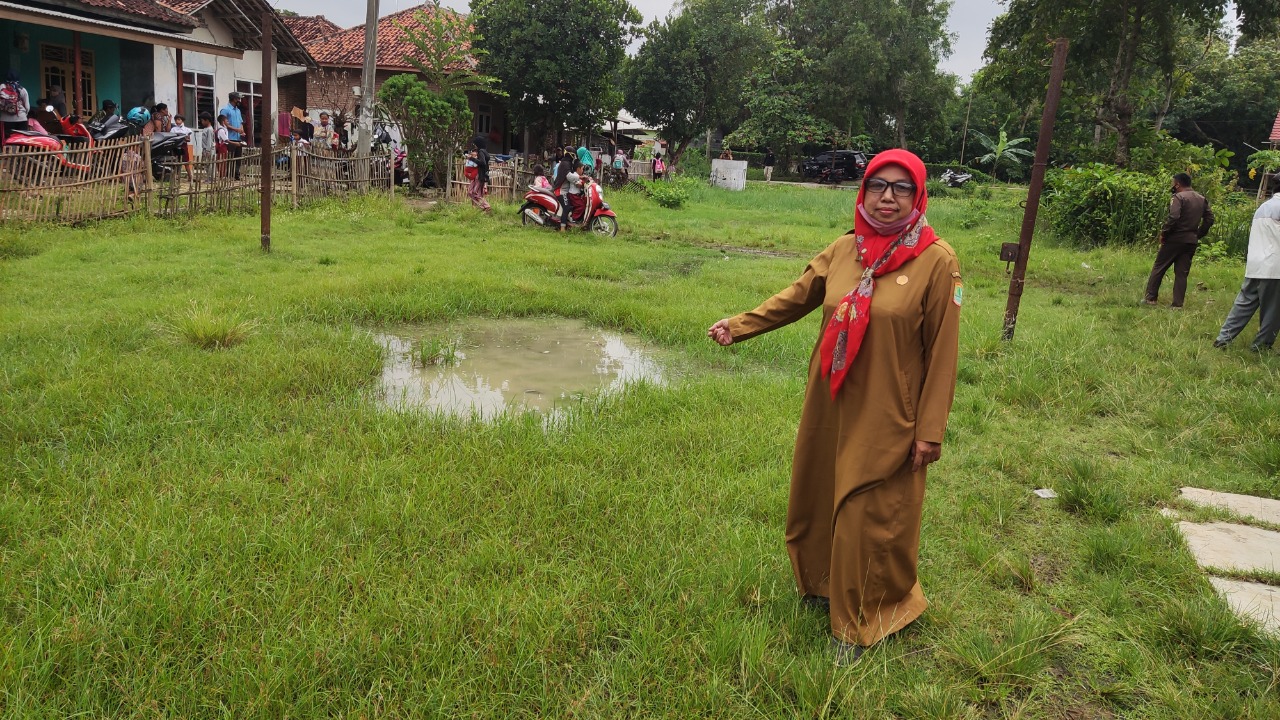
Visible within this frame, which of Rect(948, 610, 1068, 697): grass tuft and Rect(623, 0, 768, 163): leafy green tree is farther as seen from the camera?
Rect(623, 0, 768, 163): leafy green tree

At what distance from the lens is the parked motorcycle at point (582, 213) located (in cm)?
1323

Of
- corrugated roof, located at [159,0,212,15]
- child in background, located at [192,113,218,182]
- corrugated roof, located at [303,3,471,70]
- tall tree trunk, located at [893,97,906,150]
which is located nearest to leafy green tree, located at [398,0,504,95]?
corrugated roof, located at [159,0,212,15]

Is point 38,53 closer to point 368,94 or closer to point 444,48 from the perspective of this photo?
point 368,94

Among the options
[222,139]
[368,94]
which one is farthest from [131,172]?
[368,94]

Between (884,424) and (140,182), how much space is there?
11353 mm

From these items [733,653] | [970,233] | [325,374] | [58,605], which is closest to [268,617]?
[58,605]

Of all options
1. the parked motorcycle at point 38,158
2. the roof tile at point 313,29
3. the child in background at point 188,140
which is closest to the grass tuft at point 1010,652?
the parked motorcycle at point 38,158

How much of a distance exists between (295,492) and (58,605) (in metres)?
0.99

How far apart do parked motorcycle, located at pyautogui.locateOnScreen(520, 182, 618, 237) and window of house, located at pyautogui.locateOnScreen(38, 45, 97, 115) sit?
8.72 metres

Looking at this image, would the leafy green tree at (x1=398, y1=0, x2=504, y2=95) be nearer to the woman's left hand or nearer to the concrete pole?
the concrete pole

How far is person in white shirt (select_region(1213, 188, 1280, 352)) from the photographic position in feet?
22.2

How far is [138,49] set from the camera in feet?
52.7

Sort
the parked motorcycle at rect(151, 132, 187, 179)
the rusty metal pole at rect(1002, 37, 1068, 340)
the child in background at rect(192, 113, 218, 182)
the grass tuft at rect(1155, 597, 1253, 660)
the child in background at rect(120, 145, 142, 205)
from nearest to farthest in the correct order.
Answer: the grass tuft at rect(1155, 597, 1253, 660) → the rusty metal pole at rect(1002, 37, 1068, 340) → the child in background at rect(120, 145, 142, 205) → the parked motorcycle at rect(151, 132, 187, 179) → the child in background at rect(192, 113, 218, 182)

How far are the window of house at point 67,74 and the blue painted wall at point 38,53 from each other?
0.08m
